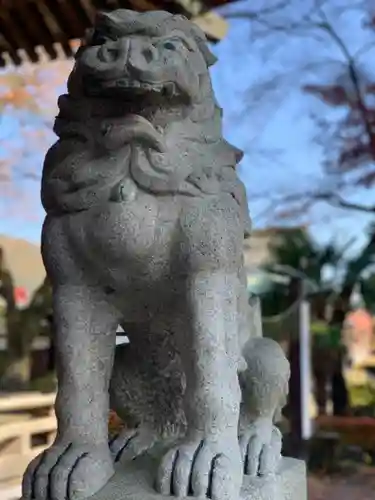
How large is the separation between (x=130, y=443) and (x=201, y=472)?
219 mm

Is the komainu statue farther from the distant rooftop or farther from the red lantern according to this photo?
the red lantern

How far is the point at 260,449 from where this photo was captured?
37.7 inches

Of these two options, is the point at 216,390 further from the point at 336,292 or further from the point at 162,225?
the point at 336,292

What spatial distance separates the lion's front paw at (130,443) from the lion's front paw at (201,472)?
15 cm

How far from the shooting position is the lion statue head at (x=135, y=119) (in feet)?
2.73

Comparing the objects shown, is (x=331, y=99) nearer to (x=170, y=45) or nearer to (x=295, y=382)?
(x=295, y=382)

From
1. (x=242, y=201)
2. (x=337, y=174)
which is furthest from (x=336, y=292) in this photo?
(x=242, y=201)

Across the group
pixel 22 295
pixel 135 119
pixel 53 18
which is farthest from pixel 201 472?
pixel 22 295

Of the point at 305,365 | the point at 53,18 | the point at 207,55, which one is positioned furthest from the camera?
the point at 305,365

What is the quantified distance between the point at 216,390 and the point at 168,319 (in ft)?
0.40

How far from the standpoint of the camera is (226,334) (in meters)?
0.88

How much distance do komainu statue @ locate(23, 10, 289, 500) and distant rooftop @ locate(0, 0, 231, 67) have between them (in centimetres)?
129

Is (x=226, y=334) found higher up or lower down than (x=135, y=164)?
lower down

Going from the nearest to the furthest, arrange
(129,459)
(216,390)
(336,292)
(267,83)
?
1. (216,390)
2. (129,459)
3. (336,292)
4. (267,83)
